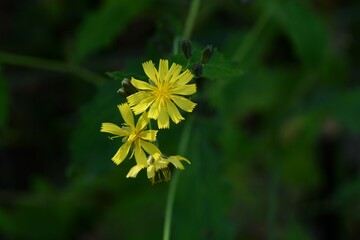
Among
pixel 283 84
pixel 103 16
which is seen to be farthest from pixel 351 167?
pixel 103 16

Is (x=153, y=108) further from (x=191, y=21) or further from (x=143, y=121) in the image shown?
(x=191, y=21)

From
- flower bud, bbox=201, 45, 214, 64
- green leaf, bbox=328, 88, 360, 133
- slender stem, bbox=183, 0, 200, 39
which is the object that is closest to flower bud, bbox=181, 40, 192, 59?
flower bud, bbox=201, 45, 214, 64

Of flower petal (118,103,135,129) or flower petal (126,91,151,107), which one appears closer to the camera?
flower petal (126,91,151,107)

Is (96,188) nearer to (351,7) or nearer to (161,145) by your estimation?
(161,145)

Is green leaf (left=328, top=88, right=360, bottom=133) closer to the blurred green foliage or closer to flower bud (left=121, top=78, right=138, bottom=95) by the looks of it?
the blurred green foliage

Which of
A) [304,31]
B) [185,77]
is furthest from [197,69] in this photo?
[304,31]
